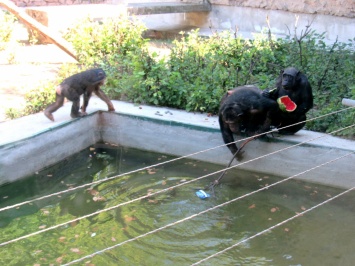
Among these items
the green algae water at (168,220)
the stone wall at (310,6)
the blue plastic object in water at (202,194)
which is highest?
the stone wall at (310,6)

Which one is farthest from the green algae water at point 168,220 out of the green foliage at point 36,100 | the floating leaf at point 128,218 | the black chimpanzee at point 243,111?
the green foliage at point 36,100

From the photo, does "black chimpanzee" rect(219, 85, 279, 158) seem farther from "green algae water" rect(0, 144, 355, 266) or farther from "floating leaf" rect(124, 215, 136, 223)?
"floating leaf" rect(124, 215, 136, 223)

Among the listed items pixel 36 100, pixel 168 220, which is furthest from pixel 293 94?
pixel 36 100

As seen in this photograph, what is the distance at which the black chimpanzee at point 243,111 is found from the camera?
700cm

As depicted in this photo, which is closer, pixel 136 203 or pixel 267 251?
pixel 267 251

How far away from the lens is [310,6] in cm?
1389

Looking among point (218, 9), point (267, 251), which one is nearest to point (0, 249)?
point (267, 251)

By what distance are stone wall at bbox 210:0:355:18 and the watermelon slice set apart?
7.14 m

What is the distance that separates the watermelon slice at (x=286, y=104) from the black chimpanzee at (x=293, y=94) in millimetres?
67

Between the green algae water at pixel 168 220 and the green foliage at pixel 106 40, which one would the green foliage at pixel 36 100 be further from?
the green foliage at pixel 106 40

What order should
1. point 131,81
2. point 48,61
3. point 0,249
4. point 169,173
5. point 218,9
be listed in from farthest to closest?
point 218,9, point 48,61, point 131,81, point 169,173, point 0,249

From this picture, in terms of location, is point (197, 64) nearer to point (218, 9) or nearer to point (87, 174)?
point (87, 174)

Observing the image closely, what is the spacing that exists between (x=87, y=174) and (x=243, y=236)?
2.75 meters

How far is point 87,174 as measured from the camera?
24.7 feet
